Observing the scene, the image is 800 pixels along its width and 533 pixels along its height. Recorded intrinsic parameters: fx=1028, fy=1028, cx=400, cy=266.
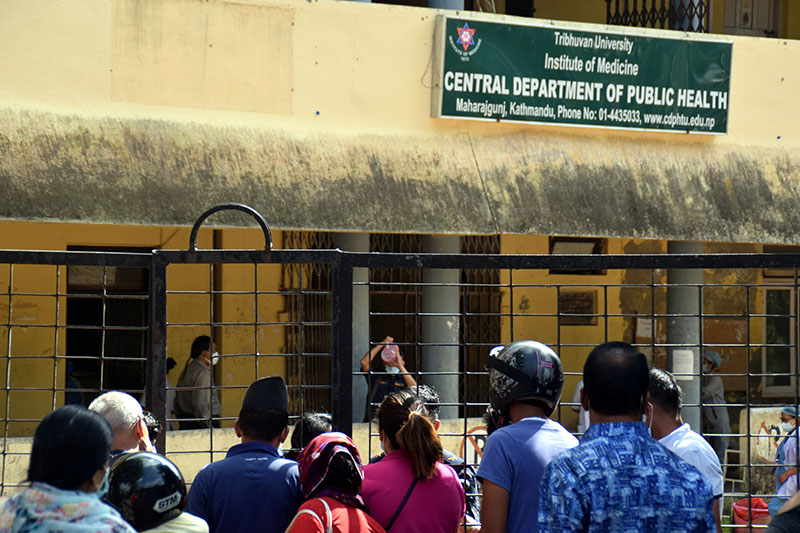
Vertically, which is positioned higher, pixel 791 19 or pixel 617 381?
pixel 791 19

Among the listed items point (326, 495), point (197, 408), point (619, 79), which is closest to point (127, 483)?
point (326, 495)

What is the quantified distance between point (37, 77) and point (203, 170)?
1486mm

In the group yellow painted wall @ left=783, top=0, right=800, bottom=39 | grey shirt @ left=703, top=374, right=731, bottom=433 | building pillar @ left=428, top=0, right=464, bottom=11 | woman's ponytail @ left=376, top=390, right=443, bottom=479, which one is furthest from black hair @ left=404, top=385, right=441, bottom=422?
yellow painted wall @ left=783, top=0, right=800, bottom=39

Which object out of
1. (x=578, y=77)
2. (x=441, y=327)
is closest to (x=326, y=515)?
(x=441, y=327)

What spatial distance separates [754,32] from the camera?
44.0 feet

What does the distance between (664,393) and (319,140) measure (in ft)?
18.0

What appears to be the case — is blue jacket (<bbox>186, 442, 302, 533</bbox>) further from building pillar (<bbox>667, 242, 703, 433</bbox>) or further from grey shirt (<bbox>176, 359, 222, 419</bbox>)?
building pillar (<bbox>667, 242, 703, 433</bbox>)

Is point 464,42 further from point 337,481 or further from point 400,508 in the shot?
point 337,481

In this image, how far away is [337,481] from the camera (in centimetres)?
348

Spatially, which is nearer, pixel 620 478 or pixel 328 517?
pixel 620 478

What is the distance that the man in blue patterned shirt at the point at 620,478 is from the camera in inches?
102

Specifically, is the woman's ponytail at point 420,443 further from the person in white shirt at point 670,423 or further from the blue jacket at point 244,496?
the person in white shirt at point 670,423

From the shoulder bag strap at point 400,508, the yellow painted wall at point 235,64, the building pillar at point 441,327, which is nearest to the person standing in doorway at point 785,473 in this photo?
the building pillar at point 441,327

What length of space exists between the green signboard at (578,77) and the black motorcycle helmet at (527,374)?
20.5 feet
